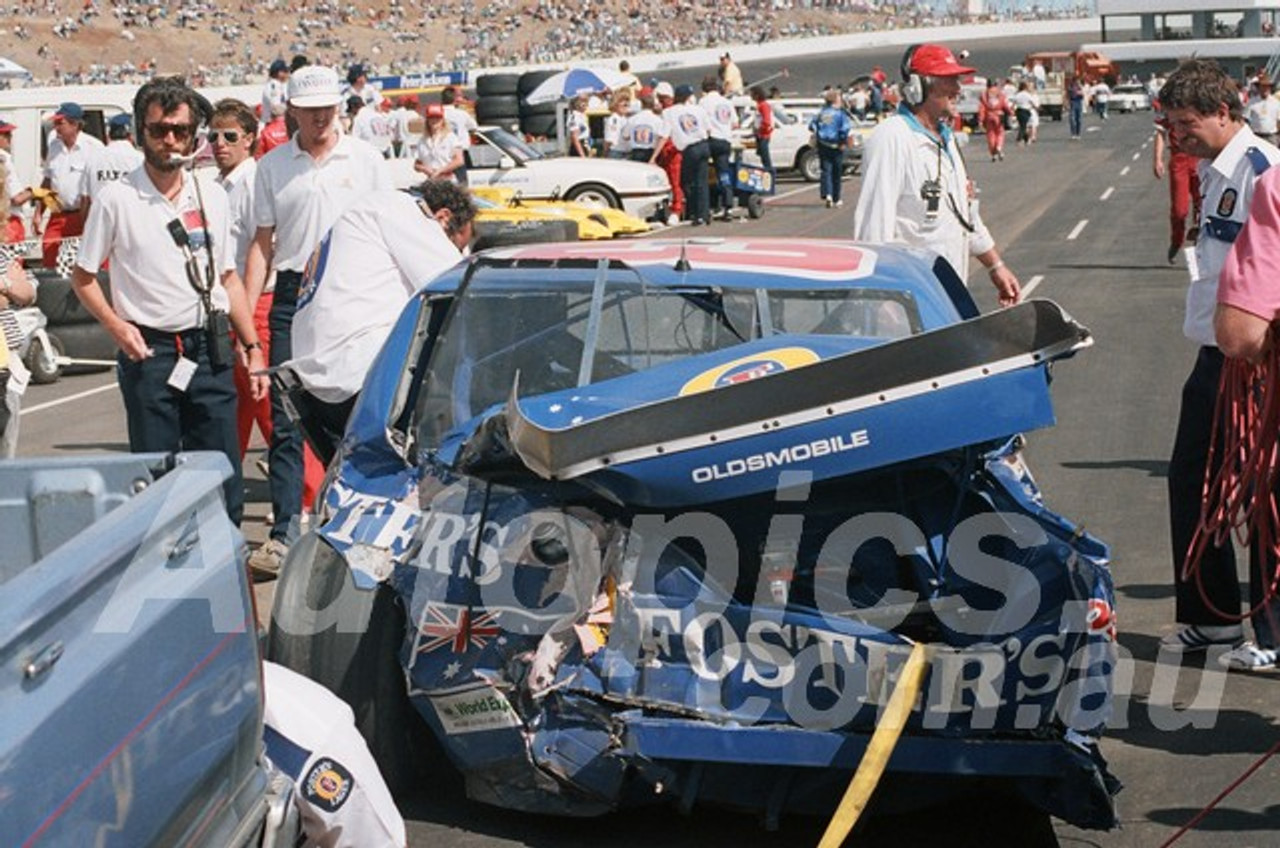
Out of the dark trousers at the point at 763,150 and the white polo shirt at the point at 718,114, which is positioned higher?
the white polo shirt at the point at 718,114

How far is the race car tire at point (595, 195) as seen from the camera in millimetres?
27094

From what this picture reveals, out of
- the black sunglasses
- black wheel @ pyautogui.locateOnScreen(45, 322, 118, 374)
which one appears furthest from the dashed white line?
the black sunglasses

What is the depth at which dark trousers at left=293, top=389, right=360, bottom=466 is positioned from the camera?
26.0ft

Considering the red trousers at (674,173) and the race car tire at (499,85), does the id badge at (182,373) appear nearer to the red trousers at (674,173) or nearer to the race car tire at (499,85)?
the red trousers at (674,173)

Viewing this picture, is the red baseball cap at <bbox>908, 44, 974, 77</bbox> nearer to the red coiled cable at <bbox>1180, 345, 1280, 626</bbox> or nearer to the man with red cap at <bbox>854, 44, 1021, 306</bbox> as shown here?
the man with red cap at <bbox>854, 44, 1021, 306</bbox>

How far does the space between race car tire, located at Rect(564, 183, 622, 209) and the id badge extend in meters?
19.1

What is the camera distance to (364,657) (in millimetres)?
5676

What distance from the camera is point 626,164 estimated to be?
27891 mm

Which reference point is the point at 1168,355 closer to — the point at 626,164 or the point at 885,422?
the point at 885,422

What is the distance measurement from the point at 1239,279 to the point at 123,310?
14.6 feet

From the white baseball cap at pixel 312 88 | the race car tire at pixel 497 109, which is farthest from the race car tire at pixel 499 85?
the white baseball cap at pixel 312 88

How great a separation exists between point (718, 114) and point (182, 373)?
849 inches

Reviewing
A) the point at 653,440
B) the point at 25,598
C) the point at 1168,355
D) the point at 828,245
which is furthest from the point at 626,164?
the point at 25,598

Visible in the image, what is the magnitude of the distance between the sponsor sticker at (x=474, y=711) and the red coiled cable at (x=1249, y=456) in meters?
2.22
